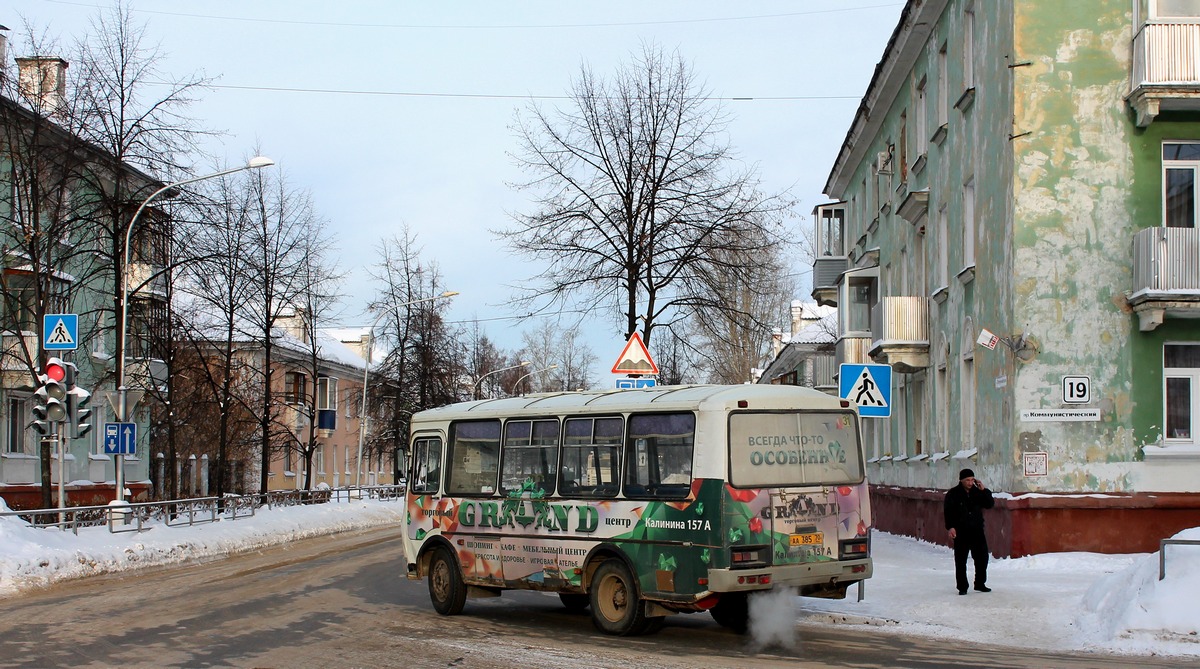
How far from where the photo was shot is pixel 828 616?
46.9 ft

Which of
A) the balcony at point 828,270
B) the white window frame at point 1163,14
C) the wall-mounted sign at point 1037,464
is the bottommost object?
the wall-mounted sign at point 1037,464

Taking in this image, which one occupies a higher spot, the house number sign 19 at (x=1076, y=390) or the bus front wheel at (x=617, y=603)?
the house number sign 19 at (x=1076, y=390)

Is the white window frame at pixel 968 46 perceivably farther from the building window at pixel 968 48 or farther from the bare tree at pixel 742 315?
the bare tree at pixel 742 315

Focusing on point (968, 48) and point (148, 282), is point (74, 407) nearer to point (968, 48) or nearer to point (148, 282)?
point (148, 282)

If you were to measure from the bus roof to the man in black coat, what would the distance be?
3.22m

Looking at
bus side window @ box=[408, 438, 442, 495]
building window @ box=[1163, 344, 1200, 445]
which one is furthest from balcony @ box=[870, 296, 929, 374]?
bus side window @ box=[408, 438, 442, 495]

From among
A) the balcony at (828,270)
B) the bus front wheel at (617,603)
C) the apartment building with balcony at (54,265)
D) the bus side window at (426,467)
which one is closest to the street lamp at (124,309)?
the apartment building with balcony at (54,265)

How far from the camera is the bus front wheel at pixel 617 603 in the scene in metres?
13.0

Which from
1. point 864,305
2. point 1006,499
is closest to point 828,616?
point 1006,499

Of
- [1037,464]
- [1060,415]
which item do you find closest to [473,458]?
[1037,464]

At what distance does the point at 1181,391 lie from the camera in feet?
64.6

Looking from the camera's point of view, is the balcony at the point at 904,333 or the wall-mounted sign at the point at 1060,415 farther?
the balcony at the point at 904,333

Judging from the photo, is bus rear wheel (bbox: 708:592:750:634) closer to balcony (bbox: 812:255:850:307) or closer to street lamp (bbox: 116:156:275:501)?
street lamp (bbox: 116:156:275:501)

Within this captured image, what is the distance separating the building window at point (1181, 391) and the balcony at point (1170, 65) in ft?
12.3
